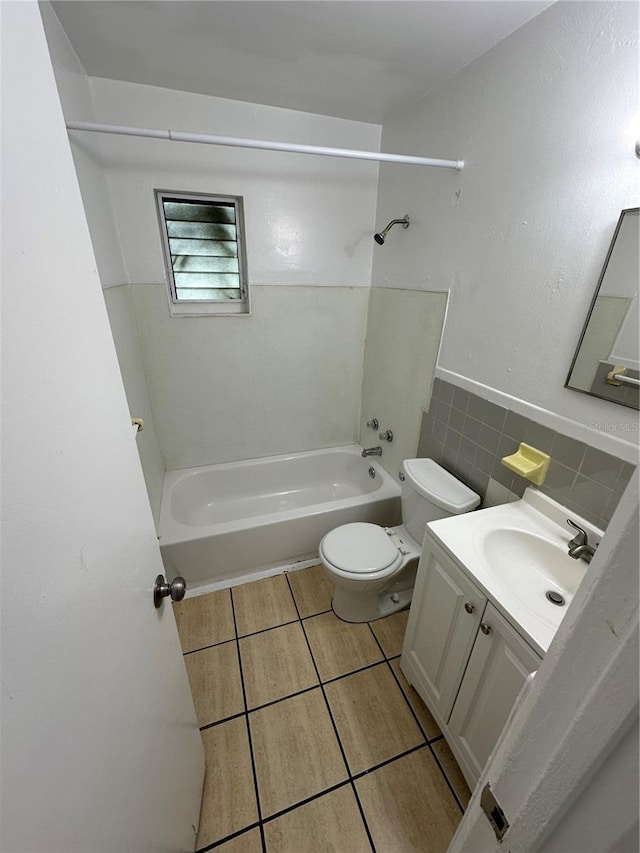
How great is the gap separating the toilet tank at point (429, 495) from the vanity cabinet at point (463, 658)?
1.03ft

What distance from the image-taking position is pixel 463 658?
Result: 3.58ft

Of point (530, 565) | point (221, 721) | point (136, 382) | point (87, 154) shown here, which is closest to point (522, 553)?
point (530, 565)

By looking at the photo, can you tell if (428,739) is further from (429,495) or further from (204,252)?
(204,252)

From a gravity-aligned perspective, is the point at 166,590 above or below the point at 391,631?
above

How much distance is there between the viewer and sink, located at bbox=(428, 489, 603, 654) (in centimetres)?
95

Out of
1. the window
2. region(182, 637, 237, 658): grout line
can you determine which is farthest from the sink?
the window

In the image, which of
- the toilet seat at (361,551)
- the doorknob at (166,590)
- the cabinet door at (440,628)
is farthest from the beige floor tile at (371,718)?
the doorknob at (166,590)

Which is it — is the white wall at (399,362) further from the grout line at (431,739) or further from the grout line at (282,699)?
the grout line at (282,699)

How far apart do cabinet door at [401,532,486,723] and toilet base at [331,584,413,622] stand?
31 centimetres

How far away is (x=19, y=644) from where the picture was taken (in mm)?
329

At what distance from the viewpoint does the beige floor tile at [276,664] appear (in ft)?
4.64

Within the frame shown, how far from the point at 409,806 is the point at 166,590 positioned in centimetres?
114

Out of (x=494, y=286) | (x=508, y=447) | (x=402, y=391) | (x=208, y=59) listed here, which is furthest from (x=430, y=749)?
(x=208, y=59)

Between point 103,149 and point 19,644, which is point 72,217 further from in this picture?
point 103,149
